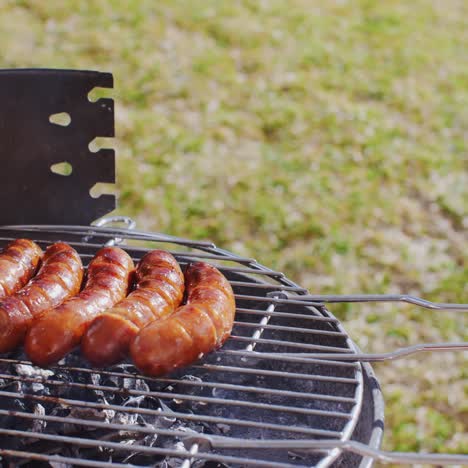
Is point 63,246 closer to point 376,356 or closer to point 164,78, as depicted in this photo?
point 376,356

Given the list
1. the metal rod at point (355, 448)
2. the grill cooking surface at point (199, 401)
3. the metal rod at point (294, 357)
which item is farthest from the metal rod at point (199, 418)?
the metal rod at point (294, 357)

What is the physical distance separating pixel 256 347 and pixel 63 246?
2.92 feet


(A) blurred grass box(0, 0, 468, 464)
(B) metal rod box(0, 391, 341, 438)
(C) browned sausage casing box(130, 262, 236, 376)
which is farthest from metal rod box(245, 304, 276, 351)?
(A) blurred grass box(0, 0, 468, 464)

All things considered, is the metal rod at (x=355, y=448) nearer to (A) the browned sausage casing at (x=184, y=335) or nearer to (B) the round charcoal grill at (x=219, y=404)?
(B) the round charcoal grill at (x=219, y=404)

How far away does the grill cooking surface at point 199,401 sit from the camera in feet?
7.34

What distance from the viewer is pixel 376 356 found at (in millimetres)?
2436

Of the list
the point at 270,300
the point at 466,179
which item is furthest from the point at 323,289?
the point at 270,300

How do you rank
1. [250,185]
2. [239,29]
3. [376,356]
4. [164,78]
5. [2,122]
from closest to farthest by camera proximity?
[376,356] < [2,122] < [250,185] < [164,78] < [239,29]

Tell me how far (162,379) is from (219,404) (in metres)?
0.38

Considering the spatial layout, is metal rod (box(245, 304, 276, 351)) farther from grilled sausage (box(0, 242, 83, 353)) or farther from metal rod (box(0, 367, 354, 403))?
grilled sausage (box(0, 242, 83, 353))

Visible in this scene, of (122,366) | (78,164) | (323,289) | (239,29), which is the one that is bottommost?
(323,289)

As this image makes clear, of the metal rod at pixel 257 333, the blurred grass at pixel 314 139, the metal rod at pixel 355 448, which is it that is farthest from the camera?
the blurred grass at pixel 314 139

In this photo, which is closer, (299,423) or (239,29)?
(299,423)

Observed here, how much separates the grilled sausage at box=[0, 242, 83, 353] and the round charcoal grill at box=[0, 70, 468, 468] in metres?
0.13
